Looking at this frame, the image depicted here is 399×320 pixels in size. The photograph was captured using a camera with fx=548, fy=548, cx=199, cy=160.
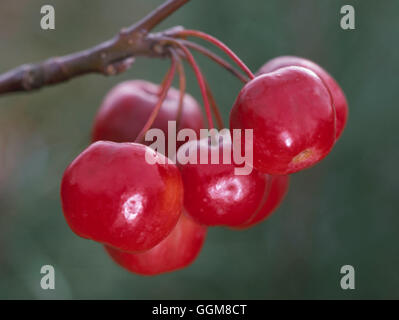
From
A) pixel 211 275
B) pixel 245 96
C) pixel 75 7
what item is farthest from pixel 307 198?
pixel 245 96

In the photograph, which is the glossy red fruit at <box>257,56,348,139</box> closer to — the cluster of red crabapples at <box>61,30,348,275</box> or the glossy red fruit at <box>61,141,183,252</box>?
the cluster of red crabapples at <box>61,30,348,275</box>

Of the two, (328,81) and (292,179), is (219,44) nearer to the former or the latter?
(328,81)

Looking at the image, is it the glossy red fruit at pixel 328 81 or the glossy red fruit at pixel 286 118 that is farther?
the glossy red fruit at pixel 328 81

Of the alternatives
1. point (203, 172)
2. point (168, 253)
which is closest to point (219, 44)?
point (203, 172)

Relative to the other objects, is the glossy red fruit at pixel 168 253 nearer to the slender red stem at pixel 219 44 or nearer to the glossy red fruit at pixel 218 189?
the glossy red fruit at pixel 218 189

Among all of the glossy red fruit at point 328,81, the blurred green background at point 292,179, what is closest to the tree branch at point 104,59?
the glossy red fruit at point 328,81

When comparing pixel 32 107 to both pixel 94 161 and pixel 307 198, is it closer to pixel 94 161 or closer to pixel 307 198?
pixel 307 198
